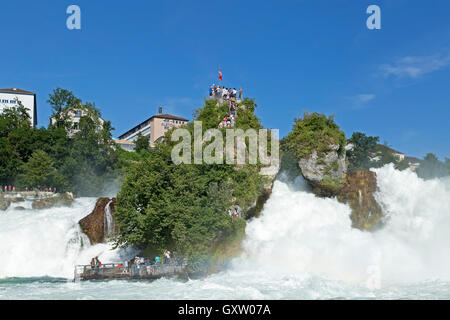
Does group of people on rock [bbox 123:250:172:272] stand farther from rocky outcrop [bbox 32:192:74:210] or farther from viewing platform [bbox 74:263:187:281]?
rocky outcrop [bbox 32:192:74:210]

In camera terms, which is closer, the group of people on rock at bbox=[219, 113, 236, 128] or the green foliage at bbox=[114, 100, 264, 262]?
the green foliage at bbox=[114, 100, 264, 262]

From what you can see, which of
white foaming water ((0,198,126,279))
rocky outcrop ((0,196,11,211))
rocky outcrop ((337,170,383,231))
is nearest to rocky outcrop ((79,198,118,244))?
white foaming water ((0,198,126,279))

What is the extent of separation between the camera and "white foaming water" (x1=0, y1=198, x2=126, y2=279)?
94.1 ft

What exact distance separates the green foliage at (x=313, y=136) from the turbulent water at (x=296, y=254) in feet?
10.4

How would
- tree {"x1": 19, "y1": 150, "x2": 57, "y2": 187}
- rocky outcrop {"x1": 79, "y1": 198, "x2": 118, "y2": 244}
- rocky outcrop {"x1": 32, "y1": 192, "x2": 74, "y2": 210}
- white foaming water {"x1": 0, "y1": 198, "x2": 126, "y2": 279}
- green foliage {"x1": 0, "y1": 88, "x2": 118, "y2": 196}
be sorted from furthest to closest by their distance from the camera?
green foliage {"x1": 0, "y1": 88, "x2": 118, "y2": 196} < tree {"x1": 19, "y1": 150, "x2": 57, "y2": 187} < rocky outcrop {"x1": 32, "y1": 192, "x2": 74, "y2": 210} < rocky outcrop {"x1": 79, "y1": 198, "x2": 118, "y2": 244} < white foaming water {"x1": 0, "y1": 198, "x2": 126, "y2": 279}

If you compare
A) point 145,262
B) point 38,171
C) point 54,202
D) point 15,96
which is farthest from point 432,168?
point 15,96

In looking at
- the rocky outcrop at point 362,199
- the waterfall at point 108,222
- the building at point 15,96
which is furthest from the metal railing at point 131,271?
the building at point 15,96

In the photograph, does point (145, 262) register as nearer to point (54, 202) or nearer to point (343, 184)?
point (343, 184)

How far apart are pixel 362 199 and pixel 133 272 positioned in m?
18.6

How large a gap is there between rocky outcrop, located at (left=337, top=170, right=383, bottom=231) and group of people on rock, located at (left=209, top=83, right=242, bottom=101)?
41.8 ft

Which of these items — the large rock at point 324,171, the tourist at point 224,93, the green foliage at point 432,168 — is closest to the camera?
the large rock at point 324,171

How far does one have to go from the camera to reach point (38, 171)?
1877 inches

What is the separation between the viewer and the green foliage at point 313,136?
115ft

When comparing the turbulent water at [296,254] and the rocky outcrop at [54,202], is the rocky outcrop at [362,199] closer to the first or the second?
the turbulent water at [296,254]
